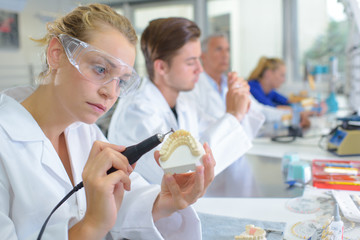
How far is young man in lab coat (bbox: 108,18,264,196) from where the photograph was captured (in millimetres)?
1646

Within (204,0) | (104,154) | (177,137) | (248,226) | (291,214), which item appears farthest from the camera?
(204,0)

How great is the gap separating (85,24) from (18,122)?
37cm

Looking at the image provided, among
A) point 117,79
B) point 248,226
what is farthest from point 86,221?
point 248,226

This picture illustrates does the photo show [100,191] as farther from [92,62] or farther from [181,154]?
[92,62]

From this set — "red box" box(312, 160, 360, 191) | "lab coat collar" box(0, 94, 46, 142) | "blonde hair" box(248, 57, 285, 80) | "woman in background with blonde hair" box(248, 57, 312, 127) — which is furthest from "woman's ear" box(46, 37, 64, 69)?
"blonde hair" box(248, 57, 285, 80)

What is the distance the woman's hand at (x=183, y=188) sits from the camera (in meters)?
0.92

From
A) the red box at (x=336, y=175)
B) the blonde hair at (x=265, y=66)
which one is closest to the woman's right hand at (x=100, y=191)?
the red box at (x=336, y=175)

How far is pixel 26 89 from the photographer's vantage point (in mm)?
1244

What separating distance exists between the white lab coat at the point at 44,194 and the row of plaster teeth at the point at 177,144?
0.80 ft

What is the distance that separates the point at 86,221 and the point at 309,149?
183cm

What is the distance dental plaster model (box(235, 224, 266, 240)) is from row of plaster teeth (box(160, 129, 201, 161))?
0.31 meters

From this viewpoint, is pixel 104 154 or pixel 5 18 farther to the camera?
pixel 5 18

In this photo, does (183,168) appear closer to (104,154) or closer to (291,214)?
(104,154)

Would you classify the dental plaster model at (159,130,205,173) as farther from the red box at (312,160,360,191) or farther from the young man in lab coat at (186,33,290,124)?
the young man in lab coat at (186,33,290,124)
